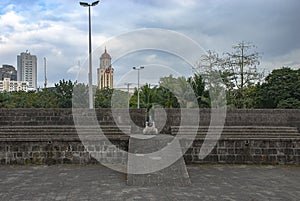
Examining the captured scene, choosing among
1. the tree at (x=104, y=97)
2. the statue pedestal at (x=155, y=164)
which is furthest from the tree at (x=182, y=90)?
the statue pedestal at (x=155, y=164)

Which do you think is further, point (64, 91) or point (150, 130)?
point (64, 91)

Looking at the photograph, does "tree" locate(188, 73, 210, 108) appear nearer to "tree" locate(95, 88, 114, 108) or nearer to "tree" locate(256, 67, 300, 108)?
"tree" locate(256, 67, 300, 108)

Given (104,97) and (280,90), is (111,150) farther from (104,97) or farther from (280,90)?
(104,97)

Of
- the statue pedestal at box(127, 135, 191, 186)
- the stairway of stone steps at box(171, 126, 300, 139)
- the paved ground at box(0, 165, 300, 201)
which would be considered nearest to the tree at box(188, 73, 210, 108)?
the stairway of stone steps at box(171, 126, 300, 139)

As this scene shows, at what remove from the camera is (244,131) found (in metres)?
8.61

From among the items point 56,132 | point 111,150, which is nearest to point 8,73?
point 56,132

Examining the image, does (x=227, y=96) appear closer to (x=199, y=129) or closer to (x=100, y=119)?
(x=199, y=129)

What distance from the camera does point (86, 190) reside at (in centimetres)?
479

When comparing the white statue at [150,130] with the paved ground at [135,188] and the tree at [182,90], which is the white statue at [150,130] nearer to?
the paved ground at [135,188]

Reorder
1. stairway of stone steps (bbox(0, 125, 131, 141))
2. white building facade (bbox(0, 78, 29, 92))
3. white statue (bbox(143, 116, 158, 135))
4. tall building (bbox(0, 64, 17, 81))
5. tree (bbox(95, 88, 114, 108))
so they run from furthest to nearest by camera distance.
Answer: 1. tall building (bbox(0, 64, 17, 81))
2. white building facade (bbox(0, 78, 29, 92))
3. tree (bbox(95, 88, 114, 108))
4. white statue (bbox(143, 116, 158, 135))
5. stairway of stone steps (bbox(0, 125, 131, 141))

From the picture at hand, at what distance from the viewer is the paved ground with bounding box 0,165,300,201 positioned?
448cm

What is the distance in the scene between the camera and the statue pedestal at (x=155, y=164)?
5.23 metres

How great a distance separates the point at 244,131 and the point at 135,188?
492cm

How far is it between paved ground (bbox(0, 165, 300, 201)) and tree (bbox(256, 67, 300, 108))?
915 cm
